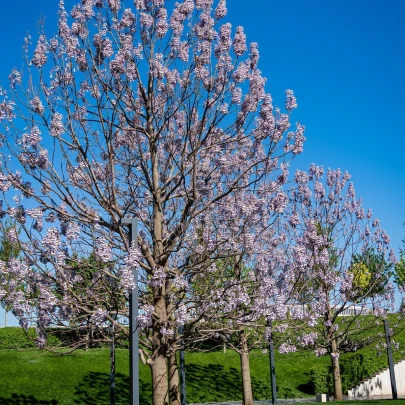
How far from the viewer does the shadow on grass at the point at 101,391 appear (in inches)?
832

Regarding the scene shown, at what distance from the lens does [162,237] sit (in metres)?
12.1

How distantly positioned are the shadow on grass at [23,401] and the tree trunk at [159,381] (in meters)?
10.5

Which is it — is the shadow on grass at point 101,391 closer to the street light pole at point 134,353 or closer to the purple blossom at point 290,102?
the street light pole at point 134,353

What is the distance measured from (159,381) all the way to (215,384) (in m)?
15.4

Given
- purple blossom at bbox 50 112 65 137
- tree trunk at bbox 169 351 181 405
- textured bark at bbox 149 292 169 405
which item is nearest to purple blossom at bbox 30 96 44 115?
purple blossom at bbox 50 112 65 137

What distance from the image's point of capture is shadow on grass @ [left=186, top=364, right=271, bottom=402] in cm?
2434

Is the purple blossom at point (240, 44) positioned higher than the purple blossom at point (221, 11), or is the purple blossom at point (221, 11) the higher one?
the purple blossom at point (221, 11)

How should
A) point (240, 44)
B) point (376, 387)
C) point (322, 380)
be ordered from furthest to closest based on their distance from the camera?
point (376, 387)
point (322, 380)
point (240, 44)

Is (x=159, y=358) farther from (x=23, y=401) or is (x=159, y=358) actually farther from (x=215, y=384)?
(x=215, y=384)

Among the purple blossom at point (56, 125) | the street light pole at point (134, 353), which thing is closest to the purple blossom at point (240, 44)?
the purple blossom at point (56, 125)

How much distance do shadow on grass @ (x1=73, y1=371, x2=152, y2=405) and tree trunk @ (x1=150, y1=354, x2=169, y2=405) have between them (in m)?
10.7

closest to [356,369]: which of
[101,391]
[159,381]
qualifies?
[101,391]

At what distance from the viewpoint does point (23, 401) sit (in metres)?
19.9

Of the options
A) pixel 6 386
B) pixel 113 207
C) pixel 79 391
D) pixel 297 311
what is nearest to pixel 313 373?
pixel 79 391
